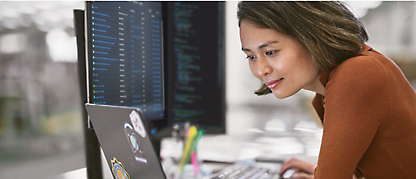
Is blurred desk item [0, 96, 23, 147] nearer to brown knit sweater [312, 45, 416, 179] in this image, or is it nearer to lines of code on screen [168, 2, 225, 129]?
lines of code on screen [168, 2, 225, 129]

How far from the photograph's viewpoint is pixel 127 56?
3.45 feet

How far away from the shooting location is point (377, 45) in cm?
159

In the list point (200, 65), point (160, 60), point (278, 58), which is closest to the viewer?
point (278, 58)

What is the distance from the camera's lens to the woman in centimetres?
61

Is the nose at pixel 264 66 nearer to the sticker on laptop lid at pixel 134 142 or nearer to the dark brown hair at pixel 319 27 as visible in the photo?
the dark brown hair at pixel 319 27

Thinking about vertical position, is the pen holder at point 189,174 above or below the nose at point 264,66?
below

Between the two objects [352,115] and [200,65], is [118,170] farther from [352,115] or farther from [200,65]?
[200,65]

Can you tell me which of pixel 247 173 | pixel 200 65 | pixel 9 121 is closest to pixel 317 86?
pixel 247 173

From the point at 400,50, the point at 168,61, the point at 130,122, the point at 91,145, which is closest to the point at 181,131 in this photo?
the point at 168,61

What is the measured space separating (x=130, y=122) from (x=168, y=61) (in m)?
0.79

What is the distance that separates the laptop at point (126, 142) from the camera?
1.72 feet

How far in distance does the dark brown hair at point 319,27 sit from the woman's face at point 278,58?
25 mm

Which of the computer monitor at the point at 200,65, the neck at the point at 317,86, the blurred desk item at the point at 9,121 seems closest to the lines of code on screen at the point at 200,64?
the computer monitor at the point at 200,65

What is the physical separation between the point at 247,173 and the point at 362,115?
0.42 m
